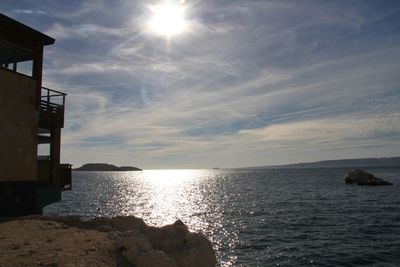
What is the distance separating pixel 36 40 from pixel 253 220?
34698mm

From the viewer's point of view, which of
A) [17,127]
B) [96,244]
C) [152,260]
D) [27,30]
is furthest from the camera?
[27,30]

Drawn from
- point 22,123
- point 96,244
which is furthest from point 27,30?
point 96,244

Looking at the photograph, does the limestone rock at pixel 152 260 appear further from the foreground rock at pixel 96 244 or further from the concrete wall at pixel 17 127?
the concrete wall at pixel 17 127

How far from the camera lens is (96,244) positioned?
1350cm

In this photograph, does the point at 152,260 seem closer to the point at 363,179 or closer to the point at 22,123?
the point at 22,123

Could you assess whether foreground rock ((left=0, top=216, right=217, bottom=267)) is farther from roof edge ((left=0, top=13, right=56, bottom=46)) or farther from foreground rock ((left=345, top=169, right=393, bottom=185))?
foreground rock ((left=345, top=169, right=393, bottom=185))

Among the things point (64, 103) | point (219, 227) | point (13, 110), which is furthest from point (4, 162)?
point (219, 227)

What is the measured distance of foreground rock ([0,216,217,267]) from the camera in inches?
463

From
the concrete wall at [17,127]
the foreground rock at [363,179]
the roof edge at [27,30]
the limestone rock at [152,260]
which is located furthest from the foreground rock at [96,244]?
the foreground rock at [363,179]

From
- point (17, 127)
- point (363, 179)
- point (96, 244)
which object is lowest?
point (363, 179)

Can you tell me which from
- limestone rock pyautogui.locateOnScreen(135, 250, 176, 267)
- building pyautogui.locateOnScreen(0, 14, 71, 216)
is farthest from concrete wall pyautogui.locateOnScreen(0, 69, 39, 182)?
limestone rock pyautogui.locateOnScreen(135, 250, 176, 267)

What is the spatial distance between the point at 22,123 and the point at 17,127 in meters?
0.42

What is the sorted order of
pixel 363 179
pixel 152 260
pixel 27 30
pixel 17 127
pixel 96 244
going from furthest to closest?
pixel 363 179, pixel 27 30, pixel 17 127, pixel 96 244, pixel 152 260

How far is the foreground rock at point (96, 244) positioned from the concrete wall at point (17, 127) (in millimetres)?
3639
